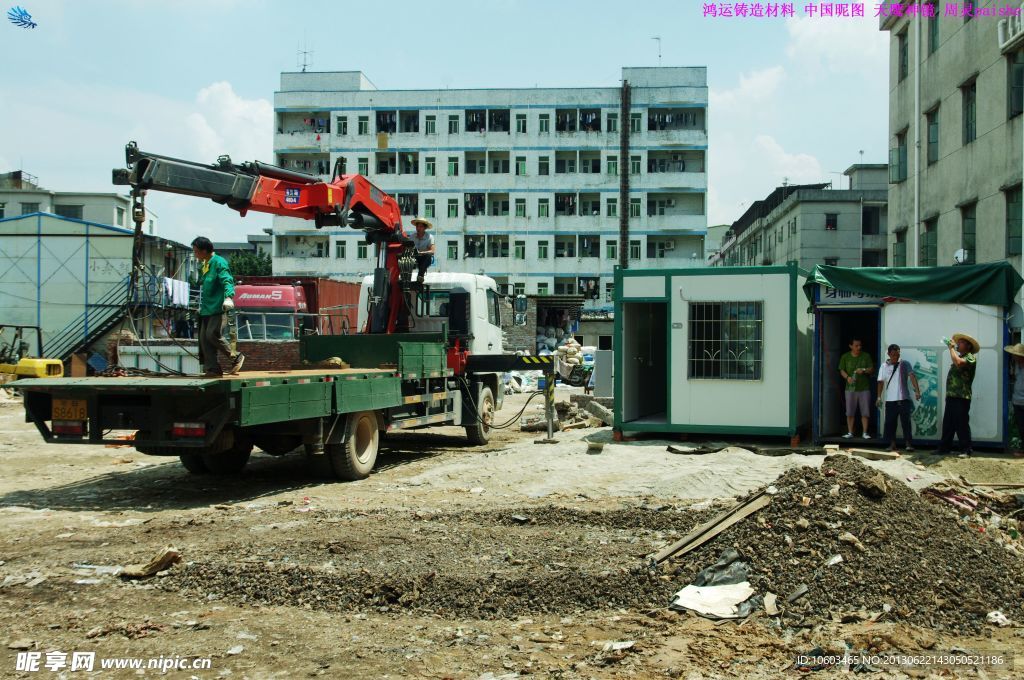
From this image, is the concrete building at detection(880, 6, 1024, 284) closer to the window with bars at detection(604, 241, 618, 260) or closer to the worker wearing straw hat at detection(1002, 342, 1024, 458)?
the worker wearing straw hat at detection(1002, 342, 1024, 458)

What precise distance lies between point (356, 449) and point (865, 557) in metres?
6.83

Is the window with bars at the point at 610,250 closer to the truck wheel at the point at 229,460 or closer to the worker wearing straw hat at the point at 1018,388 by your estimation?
the worker wearing straw hat at the point at 1018,388

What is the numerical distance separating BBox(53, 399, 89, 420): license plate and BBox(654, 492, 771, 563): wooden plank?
21.2 ft

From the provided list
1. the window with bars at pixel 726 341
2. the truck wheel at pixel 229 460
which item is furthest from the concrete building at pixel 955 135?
the truck wheel at pixel 229 460

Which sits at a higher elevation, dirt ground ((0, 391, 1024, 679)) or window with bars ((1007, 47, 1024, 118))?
window with bars ((1007, 47, 1024, 118))

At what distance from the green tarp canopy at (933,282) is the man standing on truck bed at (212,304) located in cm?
899

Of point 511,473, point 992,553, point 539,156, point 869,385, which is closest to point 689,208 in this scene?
point 539,156

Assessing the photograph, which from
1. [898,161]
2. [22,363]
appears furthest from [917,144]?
[22,363]

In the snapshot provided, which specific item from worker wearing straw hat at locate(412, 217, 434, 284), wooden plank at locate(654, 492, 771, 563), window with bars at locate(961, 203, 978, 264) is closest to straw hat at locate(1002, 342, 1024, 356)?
wooden plank at locate(654, 492, 771, 563)

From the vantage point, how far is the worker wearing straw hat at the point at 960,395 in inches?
492

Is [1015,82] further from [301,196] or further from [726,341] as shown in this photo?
[301,196]

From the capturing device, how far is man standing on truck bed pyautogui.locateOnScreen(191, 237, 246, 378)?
32.3ft

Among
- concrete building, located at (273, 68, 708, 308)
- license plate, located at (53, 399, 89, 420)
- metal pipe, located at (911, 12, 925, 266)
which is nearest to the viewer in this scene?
license plate, located at (53, 399, 89, 420)

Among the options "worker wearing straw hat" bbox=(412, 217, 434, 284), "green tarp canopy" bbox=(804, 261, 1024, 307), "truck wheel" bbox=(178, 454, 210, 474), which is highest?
"worker wearing straw hat" bbox=(412, 217, 434, 284)
